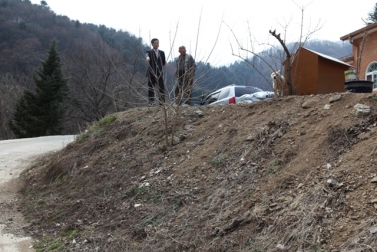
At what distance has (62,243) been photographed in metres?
5.07

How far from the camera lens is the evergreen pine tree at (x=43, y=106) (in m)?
27.0

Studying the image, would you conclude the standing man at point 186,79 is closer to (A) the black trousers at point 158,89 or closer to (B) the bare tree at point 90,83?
(A) the black trousers at point 158,89

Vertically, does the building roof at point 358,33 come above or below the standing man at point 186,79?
above

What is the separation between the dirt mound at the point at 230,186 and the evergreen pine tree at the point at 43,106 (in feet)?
67.2

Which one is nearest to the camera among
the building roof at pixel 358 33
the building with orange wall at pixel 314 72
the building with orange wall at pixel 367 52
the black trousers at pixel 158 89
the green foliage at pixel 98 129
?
the black trousers at pixel 158 89

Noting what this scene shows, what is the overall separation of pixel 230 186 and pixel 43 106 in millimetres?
25332

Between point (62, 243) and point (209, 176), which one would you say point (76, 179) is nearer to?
point (62, 243)

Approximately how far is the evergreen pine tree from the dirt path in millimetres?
12812

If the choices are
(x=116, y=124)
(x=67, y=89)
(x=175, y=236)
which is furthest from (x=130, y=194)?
(x=67, y=89)

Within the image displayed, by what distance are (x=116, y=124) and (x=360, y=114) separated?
20.2ft

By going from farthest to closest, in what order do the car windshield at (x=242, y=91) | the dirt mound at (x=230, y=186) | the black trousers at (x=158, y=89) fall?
the car windshield at (x=242, y=91) → the black trousers at (x=158, y=89) → the dirt mound at (x=230, y=186)

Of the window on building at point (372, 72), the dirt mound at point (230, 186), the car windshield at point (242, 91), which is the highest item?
the window on building at point (372, 72)

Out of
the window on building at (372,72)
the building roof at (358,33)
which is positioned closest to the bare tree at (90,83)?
the building roof at (358,33)

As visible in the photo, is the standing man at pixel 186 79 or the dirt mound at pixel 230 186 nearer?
the dirt mound at pixel 230 186
